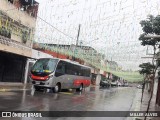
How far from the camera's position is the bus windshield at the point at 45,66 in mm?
24500

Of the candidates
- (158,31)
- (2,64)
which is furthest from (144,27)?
(2,64)

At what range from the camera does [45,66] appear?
24.7 meters

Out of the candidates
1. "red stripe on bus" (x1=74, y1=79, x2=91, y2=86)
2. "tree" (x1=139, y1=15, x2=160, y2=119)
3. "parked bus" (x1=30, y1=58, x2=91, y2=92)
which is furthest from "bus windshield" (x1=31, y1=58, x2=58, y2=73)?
"tree" (x1=139, y1=15, x2=160, y2=119)

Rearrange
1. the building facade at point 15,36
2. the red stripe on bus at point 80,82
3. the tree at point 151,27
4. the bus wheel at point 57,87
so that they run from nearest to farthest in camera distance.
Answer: the tree at point 151,27, the bus wheel at point 57,87, the building facade at point 15,36, the red stripe on bus at point 80,82

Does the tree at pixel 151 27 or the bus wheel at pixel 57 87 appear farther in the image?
the bus wheel at pixel 57 87

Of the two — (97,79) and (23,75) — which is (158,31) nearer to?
(23,75)

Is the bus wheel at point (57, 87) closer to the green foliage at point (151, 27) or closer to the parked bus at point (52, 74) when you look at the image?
the parked bus at point (52, 74)

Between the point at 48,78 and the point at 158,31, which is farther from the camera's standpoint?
the point at 48,78

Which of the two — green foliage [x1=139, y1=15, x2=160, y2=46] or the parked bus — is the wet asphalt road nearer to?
the parked bus

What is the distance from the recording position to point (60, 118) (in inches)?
442

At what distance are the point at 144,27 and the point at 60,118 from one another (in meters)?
7.85

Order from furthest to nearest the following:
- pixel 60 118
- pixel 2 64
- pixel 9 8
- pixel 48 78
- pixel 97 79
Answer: pixel 97 79 < pixel 2 64 < pixel 9 8 < pixel 48 78 < pixel 60 118

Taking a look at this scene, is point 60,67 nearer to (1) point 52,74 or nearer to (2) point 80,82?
(1) point 52,74

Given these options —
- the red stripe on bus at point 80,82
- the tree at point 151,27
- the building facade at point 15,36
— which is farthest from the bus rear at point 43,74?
the tree at point 151,27
